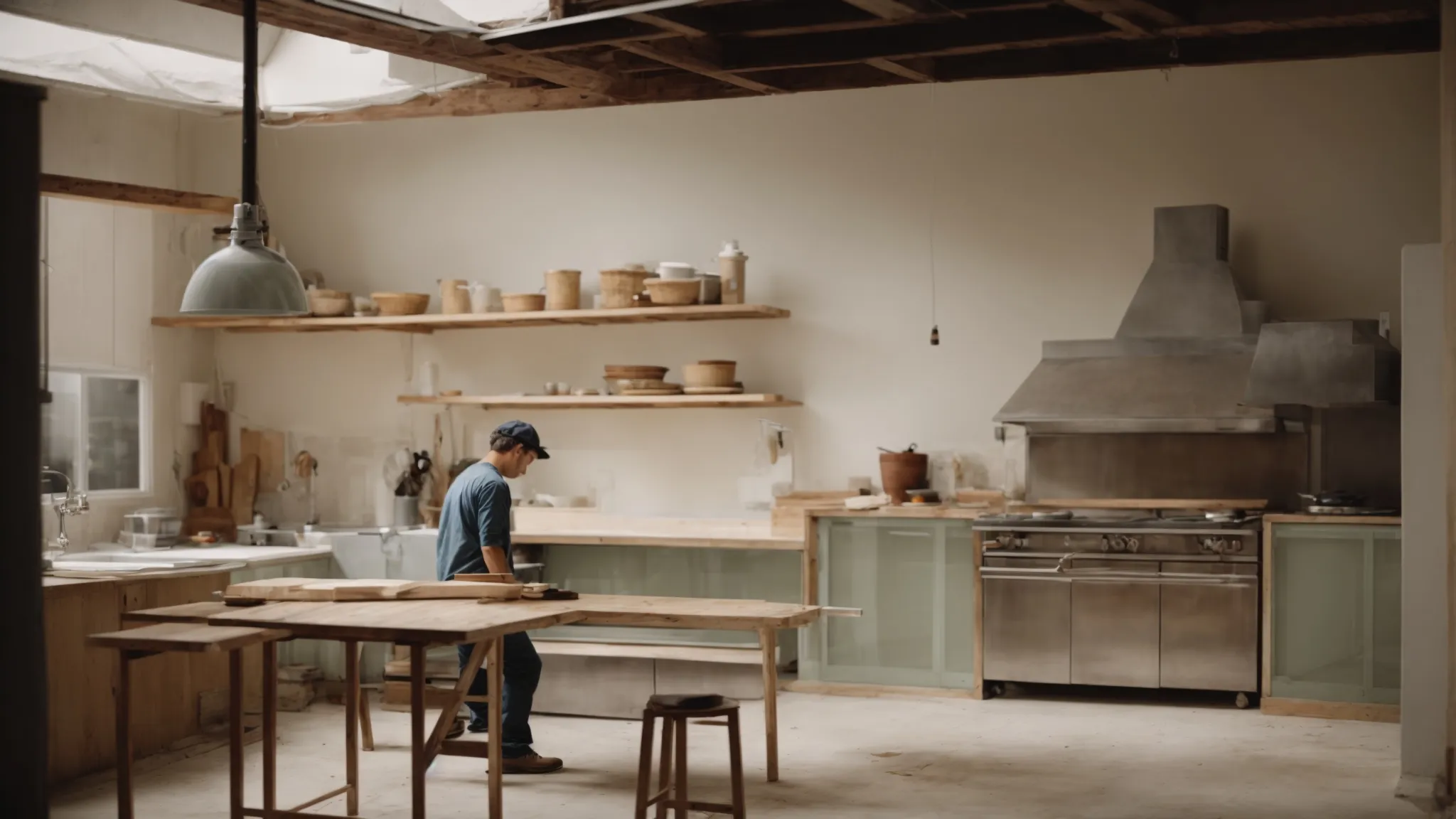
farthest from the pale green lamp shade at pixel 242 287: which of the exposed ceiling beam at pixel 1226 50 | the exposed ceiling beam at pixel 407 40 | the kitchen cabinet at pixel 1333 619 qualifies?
the kitchen cabinet at pixel 1333 619

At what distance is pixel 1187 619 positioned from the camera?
7094 millimetres

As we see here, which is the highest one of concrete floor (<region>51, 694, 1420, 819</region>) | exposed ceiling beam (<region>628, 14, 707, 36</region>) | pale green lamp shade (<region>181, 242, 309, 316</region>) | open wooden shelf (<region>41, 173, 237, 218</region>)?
exposed ceiling beam (<region>628, 14, 707, 36</region>)

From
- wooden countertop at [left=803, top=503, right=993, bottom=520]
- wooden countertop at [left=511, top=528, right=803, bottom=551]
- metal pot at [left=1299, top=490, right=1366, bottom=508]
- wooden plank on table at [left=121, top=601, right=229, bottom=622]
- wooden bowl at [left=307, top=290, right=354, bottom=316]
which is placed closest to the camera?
wooden plank on table at [left=121, top=601, right=229, bottom=622]

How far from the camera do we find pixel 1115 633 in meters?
7.20

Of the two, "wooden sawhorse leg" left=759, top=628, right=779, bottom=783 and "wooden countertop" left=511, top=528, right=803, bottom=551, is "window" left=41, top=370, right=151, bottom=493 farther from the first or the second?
"wooden sawhorse leg" left=759, top=628, right=779, bottom=783

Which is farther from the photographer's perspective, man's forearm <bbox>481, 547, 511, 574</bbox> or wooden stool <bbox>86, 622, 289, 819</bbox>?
man's forearm <bbox>481, 547, 511, 574</bbox>

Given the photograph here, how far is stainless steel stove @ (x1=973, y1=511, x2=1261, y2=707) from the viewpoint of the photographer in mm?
7035

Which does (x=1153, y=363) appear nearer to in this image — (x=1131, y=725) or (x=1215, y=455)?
(x=1215, y=455)

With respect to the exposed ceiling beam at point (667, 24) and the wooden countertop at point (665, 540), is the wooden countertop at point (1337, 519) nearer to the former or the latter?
the wooden countertop at point (665, 540)

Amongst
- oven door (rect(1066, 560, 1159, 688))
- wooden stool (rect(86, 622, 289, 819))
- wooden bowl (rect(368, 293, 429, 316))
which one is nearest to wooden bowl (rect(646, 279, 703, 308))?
wooden bowl (rect(368, 293, 429, 316))

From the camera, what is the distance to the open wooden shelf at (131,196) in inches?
269

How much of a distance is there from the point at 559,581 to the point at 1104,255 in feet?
11.4

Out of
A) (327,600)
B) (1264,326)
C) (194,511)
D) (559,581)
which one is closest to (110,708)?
(327,600)

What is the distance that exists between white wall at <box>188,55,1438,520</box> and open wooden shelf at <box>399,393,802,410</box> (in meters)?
0.14
